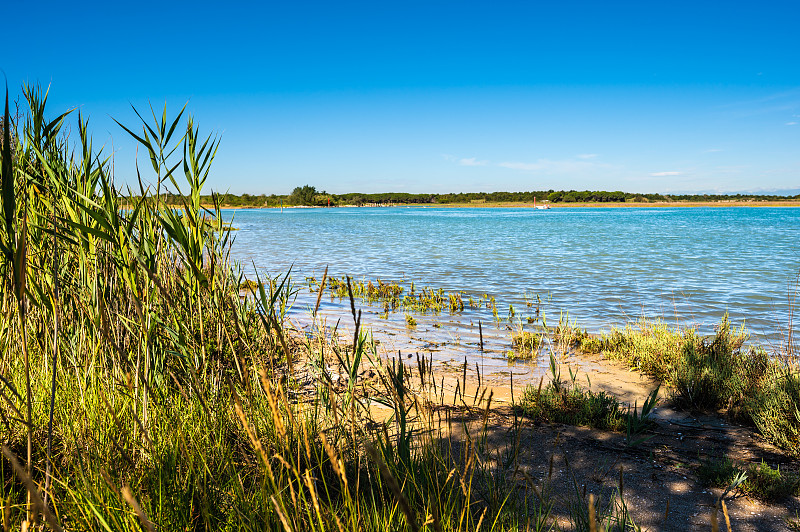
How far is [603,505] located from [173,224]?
9.62ft

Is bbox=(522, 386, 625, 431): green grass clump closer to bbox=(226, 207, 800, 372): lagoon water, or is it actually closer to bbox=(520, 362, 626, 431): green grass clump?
bbox=(520, 362, 626, 431): green grass clump

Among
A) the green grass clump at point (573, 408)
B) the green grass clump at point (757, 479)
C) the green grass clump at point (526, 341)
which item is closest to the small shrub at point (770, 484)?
the green grass clump at point (757, 479)

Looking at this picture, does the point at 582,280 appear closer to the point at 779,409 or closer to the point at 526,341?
the point at 526,341

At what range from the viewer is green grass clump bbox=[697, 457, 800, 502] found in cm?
313

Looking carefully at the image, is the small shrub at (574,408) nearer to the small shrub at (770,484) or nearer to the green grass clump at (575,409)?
the green grass clump at (575,409)

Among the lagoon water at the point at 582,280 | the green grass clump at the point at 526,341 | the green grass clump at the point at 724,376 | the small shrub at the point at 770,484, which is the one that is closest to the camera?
the small shrub at the point at 770,484

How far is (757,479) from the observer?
3225 millimetres

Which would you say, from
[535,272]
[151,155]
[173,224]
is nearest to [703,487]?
[173,224]

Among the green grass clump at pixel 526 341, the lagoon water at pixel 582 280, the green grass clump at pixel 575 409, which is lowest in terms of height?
the lagoon water at pixel 582 280

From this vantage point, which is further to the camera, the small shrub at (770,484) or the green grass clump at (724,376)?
the green grass clump at (724,376)

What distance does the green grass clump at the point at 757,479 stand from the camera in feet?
10.3

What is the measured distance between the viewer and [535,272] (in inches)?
602

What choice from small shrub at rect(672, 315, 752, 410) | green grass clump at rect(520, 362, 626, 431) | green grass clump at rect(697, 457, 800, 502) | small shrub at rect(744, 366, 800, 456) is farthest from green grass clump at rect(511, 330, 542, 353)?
green grass clump at rect(697, 457, 800, 502)

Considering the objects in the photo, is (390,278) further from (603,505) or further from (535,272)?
(603,505)
